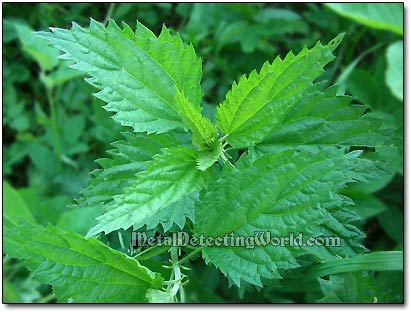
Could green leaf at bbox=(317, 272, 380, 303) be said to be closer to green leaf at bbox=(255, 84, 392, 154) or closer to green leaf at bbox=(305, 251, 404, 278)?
green leaf at bbox=(305, 251, 404, 278)

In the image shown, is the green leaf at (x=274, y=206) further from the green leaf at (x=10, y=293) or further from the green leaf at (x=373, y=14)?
the green leaf at (x=10, y=293)

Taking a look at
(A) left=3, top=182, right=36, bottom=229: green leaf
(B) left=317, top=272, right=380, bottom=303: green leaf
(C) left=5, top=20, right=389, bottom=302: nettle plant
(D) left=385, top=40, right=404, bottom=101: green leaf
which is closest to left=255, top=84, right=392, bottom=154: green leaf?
(C) left=5, top=20, right=389, bottom=302: nettle plant

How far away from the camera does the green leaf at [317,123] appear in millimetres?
942

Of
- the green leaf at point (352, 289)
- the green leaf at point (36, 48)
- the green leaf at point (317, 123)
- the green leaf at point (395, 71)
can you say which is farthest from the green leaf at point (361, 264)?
the green leaf at point (36, 48)

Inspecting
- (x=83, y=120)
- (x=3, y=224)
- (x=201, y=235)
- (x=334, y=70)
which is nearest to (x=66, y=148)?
(x=83, y=120)

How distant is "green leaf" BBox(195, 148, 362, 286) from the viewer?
818mm

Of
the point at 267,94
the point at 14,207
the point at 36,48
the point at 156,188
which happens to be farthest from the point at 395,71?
the point at 36,48

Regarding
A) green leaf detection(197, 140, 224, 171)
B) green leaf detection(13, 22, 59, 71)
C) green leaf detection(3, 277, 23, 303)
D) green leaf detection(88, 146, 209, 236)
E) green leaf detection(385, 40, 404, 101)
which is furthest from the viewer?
green leaf detection(13, 22, 59, 71)

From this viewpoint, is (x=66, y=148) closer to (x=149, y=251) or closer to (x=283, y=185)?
(x=149, y=251)

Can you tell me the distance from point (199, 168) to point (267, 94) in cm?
16

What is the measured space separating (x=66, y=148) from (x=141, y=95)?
0.95 meters

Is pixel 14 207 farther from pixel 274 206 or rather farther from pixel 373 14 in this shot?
pixel 373 14

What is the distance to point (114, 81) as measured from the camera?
888 millimetres

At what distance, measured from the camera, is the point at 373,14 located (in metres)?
0.97
